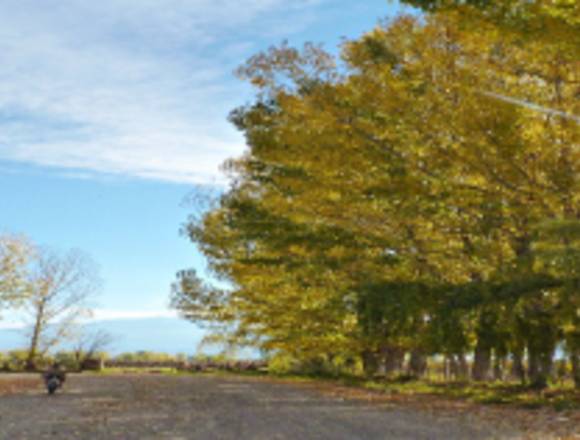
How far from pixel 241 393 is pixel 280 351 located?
53.1ft

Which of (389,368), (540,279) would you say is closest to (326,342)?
(389,368)

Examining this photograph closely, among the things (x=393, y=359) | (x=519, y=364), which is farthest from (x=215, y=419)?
(x=393, y=359)

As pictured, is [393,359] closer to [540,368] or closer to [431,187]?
[540,368]

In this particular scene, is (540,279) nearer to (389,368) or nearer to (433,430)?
(433,430)

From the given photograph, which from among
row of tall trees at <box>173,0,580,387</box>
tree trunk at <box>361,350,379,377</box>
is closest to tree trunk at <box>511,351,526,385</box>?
row of tall trees at <box>173,0,580,387</box>

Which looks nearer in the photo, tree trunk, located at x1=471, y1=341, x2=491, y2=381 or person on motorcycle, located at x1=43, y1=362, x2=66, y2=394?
person on motorcycle, located at x1=43, y1=362, x2=66, y2=394

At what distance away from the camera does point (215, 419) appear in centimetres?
1467

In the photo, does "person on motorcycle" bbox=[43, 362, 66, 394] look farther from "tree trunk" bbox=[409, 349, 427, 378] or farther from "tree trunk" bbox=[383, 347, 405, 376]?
"tree trunk" bbox=[383, 347, 405, 376]

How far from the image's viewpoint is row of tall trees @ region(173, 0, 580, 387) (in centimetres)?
1698

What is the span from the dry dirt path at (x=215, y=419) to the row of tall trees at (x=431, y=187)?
10.3ft

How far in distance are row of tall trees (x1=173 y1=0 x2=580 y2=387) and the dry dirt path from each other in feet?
10.3

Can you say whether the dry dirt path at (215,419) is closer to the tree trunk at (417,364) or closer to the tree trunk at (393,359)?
the tree trunk at (417,364)

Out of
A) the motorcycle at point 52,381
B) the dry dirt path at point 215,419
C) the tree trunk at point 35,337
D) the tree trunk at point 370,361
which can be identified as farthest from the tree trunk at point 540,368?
the tree trunk at point 35,337

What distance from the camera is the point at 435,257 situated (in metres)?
21.4
